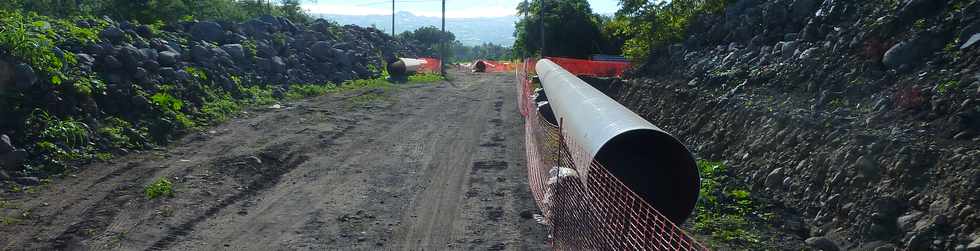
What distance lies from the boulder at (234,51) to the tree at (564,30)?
2597 cm

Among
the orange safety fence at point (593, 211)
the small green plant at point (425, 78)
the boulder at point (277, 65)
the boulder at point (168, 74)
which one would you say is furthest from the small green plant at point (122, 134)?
the small green plant at point (425, 78)

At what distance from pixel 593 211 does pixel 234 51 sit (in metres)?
19.3

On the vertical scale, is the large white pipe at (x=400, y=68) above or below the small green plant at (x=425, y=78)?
above

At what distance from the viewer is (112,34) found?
1819cm

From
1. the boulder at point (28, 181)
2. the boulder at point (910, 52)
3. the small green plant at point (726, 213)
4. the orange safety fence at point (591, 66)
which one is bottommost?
the orange safety fence at point (591, 66)

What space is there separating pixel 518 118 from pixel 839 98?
1049 centimetres

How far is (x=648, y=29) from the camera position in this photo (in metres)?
27.1

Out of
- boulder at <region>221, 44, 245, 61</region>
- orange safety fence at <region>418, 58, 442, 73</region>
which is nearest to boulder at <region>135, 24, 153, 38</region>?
boulder at <region>221, 44, 245, 61</region>

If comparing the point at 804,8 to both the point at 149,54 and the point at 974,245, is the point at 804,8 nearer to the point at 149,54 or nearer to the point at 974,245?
the point at 974,245

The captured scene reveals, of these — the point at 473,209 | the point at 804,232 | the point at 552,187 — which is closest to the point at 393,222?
the point at 473,209

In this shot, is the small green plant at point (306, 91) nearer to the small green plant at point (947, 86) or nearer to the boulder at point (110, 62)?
the boulder at point (110, 62)

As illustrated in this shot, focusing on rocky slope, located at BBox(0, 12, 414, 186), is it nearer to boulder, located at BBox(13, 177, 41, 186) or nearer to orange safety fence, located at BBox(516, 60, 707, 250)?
boulder, located at BBox(13, 177, 41, 186)

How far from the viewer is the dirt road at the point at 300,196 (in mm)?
9164

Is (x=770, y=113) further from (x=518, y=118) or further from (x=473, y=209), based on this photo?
(x=518, y=118)
